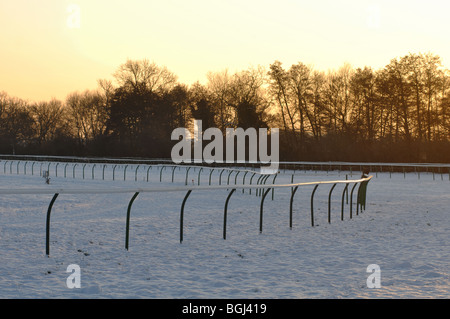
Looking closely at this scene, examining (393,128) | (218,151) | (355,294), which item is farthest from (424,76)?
(355,294)

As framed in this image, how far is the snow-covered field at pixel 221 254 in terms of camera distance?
21.2ft

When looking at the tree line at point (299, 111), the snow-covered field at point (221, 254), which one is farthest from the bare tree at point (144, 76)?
the snow-covered field at point (221, 254)

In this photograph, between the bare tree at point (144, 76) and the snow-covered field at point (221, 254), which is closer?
the snow-covered field at point (221, 254)

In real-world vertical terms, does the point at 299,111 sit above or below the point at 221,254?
above

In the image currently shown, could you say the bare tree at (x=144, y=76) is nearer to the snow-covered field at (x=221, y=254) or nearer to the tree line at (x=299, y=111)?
the tree line at (x=299, y=111)

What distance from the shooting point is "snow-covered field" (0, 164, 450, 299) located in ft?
21.2

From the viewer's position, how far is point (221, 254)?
8.92 metres

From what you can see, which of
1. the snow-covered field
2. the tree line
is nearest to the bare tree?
the tree line

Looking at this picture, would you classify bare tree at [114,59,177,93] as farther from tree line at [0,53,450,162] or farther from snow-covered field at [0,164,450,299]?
snow-covered field at [0,164,450,299]

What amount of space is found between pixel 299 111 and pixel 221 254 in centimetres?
4796

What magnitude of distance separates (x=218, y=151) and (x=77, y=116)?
34676mm

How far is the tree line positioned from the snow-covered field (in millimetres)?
32896

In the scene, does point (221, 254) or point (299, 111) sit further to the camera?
point (299, 111)

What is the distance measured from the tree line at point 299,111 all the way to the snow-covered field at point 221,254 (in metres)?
32.9
